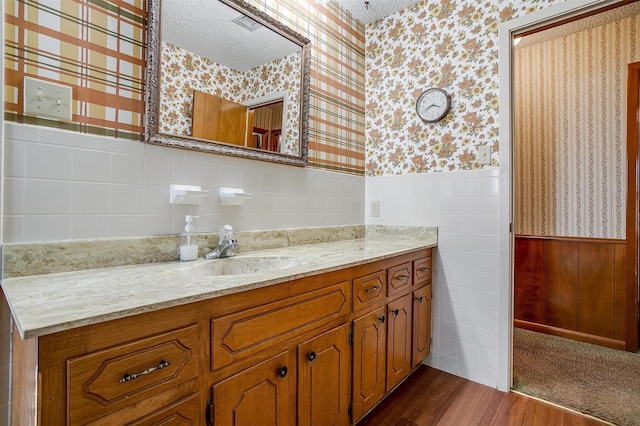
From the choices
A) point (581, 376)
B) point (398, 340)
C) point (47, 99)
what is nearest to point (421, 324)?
point (398, 340)

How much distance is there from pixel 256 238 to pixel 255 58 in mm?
908

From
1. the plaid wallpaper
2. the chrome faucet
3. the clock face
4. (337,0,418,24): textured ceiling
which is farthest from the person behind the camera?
(337,0,418,24): textured ceiling

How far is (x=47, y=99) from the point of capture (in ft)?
3.38

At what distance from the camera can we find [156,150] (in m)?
1.30

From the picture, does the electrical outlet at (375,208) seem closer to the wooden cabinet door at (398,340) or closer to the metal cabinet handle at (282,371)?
the wooden cabinet door at (398,340)

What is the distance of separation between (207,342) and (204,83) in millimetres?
1097

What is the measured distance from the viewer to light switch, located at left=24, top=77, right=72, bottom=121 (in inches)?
39.5

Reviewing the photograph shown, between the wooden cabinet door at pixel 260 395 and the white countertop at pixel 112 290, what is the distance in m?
0.26

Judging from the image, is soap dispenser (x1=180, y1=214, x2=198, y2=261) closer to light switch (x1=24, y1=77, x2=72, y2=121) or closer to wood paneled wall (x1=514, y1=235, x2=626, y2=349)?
light switch (x1=24, y1=77, x2=72, y2=121)

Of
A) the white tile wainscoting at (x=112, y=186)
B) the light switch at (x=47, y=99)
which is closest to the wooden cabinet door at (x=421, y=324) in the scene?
the white tile wainscoting at (x=112, y=186)

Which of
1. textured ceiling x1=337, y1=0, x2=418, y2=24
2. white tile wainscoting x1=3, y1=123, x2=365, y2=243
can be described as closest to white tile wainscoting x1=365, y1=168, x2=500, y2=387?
white tile wainscoting x1=3, y1=123, x2=365, y2=243

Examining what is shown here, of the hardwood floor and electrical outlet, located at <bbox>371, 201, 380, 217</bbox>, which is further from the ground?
electrical outlet, located at <bbox>371, 201, 380, 217</bbox>

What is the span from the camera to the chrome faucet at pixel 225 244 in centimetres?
142

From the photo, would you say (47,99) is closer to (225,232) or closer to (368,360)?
(225,232)
